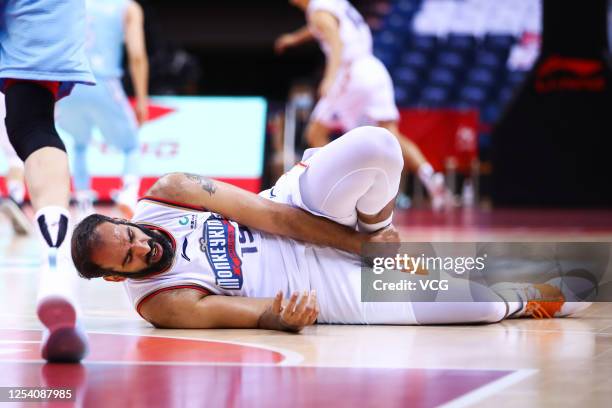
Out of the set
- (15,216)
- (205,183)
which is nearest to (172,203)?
(205,183)

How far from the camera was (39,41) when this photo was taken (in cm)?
283

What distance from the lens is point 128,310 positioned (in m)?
3.74

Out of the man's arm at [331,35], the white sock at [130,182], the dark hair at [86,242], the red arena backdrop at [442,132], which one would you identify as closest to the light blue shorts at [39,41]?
the dark hair at [86,242]

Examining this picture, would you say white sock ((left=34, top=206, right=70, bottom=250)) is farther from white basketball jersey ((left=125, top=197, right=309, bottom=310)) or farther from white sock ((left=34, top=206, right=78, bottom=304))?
white basketball jersey ((left=125, top=197, right=309, bottom=310))

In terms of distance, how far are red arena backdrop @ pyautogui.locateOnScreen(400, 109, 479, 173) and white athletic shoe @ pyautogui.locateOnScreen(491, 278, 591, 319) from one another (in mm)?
12439

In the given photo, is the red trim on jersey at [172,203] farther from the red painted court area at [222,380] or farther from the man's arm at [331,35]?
the man's arm at [331,35]

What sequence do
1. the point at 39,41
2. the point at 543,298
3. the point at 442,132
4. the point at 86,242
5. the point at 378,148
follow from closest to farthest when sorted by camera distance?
the point at 86,242 → the point at 39,41 → the point at 378,148 → the point at 543,298 → the point at 442,132

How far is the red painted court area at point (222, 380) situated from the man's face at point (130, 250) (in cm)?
24

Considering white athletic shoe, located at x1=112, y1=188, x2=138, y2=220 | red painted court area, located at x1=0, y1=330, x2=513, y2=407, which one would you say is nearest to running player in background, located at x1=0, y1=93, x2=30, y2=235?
white athletic shoe, located at x1=112, y1=188, x2=138, y2=220

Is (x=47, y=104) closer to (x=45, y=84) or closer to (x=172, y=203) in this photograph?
(x=45, y=84)

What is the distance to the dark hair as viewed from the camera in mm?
2693

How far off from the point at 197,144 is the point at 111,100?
3.69 meters

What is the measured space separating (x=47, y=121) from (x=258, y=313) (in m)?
0.86

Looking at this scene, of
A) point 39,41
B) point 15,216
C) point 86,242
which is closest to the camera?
point 86,242
